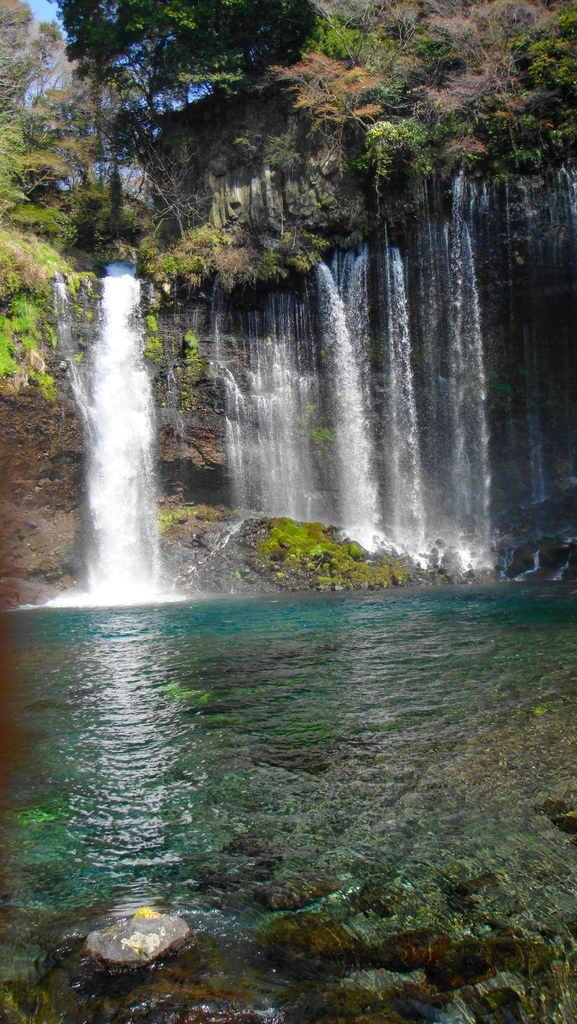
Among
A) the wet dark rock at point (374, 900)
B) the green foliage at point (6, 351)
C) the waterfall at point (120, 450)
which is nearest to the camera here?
the wet dark rock at point (374, 900)

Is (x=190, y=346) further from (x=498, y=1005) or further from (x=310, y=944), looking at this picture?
(x=498, y=1005)

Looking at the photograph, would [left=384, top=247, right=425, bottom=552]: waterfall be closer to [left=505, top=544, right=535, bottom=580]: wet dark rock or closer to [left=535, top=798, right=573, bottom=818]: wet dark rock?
[left=505, top=544, right=535, bottom=580]: wet dark rock

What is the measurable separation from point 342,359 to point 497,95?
8868mm

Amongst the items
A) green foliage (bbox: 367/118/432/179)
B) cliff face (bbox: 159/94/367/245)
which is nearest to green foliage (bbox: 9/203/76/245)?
cliff face (bbox: 159/94/367/245)

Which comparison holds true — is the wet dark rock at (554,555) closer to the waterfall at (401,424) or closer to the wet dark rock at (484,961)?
the waterfall at (401,424)

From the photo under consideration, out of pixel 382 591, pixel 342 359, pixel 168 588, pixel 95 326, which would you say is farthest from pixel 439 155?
pixel 168 588

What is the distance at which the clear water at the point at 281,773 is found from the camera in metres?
2.99

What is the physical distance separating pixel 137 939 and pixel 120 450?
1719 cm

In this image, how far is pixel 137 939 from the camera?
8.24ft

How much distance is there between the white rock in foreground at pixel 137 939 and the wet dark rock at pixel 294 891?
426 millimetres

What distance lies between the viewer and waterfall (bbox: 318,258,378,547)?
67.3 ft

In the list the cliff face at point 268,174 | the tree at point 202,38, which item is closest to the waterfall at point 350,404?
the cliff face at point 268,174

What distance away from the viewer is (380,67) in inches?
787

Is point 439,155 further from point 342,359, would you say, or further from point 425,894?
point 425,894
